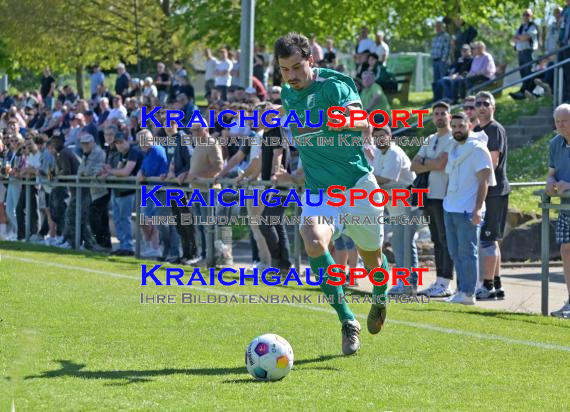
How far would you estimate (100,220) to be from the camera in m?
20.6

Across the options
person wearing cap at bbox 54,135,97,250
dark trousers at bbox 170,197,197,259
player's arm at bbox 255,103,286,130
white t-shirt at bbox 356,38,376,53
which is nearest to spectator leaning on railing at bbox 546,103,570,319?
player's arm at bbox 255,103,286,130

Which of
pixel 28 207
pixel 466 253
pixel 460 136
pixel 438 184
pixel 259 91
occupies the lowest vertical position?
pixel 466 253

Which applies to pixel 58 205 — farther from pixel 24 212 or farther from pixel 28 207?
pixel 24 212

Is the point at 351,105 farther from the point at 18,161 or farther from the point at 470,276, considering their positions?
the point at 18,161

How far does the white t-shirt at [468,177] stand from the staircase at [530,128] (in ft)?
36.7

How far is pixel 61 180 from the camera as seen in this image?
2186cm

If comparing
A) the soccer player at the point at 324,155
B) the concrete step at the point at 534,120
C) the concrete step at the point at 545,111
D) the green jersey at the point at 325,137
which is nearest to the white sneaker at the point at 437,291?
the soccer player at the point at 324,155

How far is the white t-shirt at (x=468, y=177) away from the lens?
44.1 ft

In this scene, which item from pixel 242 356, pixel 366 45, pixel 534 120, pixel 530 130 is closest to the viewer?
pixel 242 356

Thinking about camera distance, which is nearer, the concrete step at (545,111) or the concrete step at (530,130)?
the concrete step at (530,130)

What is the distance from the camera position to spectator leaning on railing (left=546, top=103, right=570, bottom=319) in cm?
1219

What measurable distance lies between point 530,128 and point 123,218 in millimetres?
9809

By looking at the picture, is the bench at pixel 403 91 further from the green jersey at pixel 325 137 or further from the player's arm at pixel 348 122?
the player's arm at pixel 348 122

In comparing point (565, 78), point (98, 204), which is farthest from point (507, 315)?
point (565, 78)
